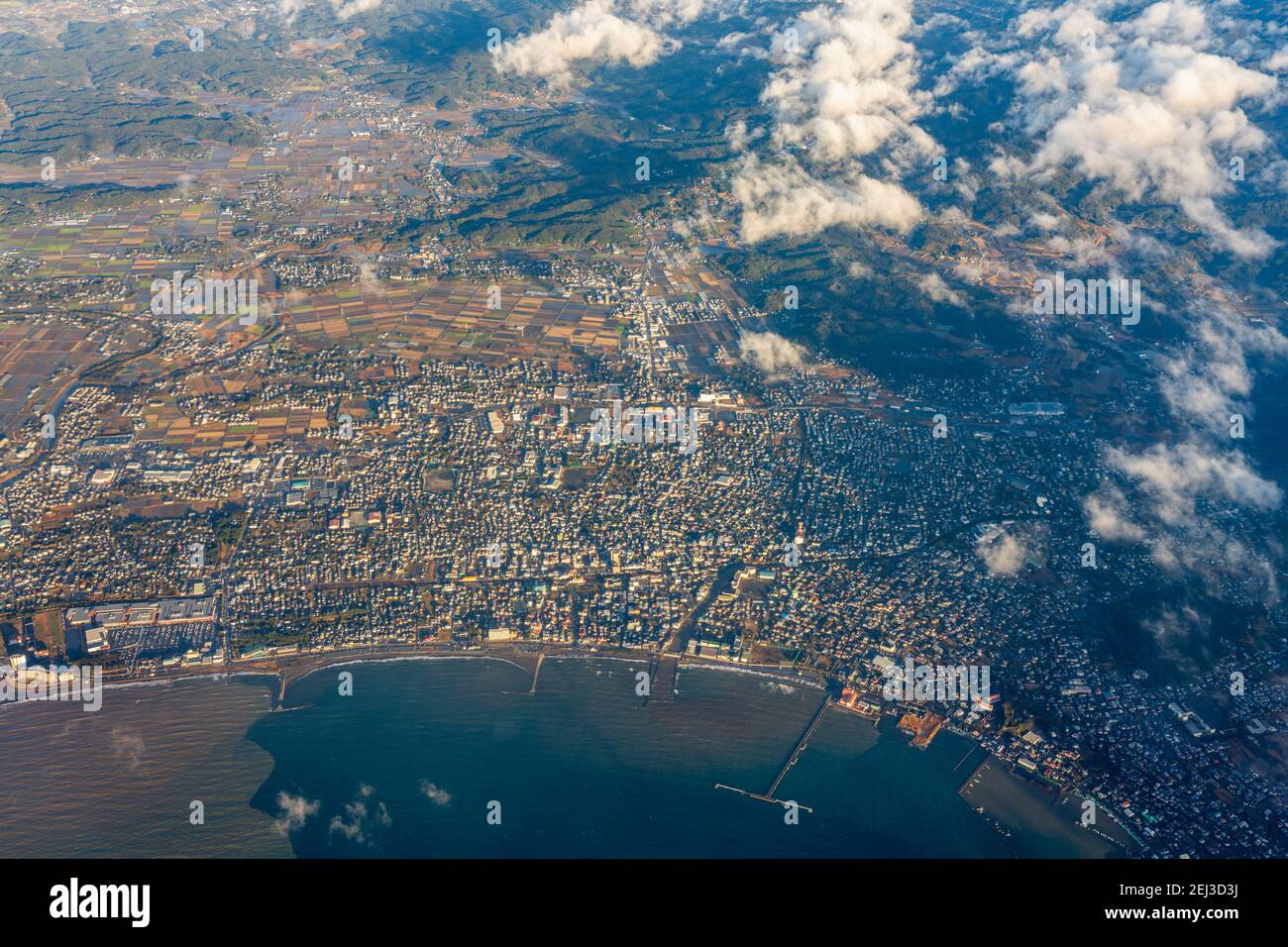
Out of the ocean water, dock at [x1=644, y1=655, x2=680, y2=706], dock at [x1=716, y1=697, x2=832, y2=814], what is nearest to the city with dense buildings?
dock at [x1=644, y1=655, x2=680, y2=706]

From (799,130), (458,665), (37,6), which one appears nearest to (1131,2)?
(799,130)

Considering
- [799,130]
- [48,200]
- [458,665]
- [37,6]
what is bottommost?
[458,665]

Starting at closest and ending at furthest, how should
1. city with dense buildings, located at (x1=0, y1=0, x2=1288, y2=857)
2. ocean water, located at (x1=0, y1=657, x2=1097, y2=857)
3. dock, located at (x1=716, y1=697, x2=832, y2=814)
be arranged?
ocean water, located at (x1=0, y1=657, x2=1097, y2=857) < dock, located at (x1=716, y1=697, x2=832, y2=814) < city with dense buildings, located at (x1=0, y1=0, x2=1288, y2=857)

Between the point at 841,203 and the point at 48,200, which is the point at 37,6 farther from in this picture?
the point at 841,203

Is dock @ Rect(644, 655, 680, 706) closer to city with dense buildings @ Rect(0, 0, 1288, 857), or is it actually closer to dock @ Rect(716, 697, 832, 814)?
city with dense buildings @ Rect(0, 0, 1288, 857)

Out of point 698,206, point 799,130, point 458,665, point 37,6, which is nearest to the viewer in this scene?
point 458,665

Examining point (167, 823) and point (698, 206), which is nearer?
point (167, 823)

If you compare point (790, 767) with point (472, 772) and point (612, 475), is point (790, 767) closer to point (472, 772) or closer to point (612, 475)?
point (472, 772)

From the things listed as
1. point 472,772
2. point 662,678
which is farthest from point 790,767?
point 472,772
